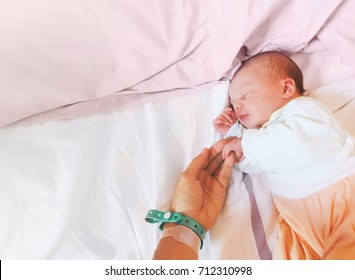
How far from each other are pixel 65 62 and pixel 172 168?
35cm

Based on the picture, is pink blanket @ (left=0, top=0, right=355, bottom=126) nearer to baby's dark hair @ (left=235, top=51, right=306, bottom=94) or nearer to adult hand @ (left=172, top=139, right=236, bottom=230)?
baby's dark hair @ (left=235, top=51, right=306, bottom=94)

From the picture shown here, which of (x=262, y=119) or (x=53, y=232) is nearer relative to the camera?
(x=53, y=232)

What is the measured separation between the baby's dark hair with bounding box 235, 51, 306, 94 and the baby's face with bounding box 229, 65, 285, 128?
2 cm

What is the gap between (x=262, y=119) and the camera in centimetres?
104

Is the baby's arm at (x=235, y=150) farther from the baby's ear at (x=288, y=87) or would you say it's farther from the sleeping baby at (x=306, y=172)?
the baby's ear at (x=288, y=87)

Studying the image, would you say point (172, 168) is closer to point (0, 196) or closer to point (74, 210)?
point (74, 210)

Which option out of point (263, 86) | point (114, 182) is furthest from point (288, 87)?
point (114, 182)

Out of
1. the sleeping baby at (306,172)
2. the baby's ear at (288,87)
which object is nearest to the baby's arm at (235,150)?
the sleeping baby at (306,172)

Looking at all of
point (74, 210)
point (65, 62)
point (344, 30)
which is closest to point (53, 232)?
point (74, 210)

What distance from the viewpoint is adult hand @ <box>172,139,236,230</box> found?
931 millimetres

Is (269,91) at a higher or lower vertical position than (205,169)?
higher

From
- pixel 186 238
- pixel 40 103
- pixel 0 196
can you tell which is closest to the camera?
pixel 186 238

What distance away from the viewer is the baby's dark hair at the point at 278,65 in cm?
106

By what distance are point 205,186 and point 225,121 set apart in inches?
6.6
